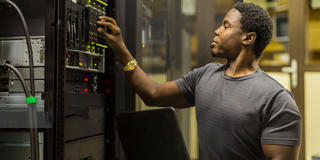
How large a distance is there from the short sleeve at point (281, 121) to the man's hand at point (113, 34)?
57 cm

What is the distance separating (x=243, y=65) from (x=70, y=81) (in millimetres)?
671

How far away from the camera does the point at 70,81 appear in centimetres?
131

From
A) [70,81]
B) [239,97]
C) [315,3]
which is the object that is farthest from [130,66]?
[315,3]

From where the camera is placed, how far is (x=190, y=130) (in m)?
4.32

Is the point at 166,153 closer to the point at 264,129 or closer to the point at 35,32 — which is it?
the point at 264,129

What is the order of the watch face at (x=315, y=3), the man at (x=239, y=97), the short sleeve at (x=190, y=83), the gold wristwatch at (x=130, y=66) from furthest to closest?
the watch face at (x=315, y=3) < the short sleeve at (x=190, y=83) < the gold wristwatch at (x=130, y=66) < the man at (x=239, y=97)

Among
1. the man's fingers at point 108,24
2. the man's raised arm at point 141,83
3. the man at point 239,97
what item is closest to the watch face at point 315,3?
the man at point 239,97

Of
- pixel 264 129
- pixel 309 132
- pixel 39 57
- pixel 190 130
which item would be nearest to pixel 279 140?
pixel 264 129

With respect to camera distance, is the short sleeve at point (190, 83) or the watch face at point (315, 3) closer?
the short sleeve at point (190, 83)

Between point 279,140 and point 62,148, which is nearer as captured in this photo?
point 62,148

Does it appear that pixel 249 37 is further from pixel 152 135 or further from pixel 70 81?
pixel 70 81

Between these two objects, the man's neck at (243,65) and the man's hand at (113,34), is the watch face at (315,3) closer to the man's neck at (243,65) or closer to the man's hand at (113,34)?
the man's neck at (243,65)

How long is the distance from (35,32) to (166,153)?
60cm

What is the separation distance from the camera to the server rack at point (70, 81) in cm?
116
